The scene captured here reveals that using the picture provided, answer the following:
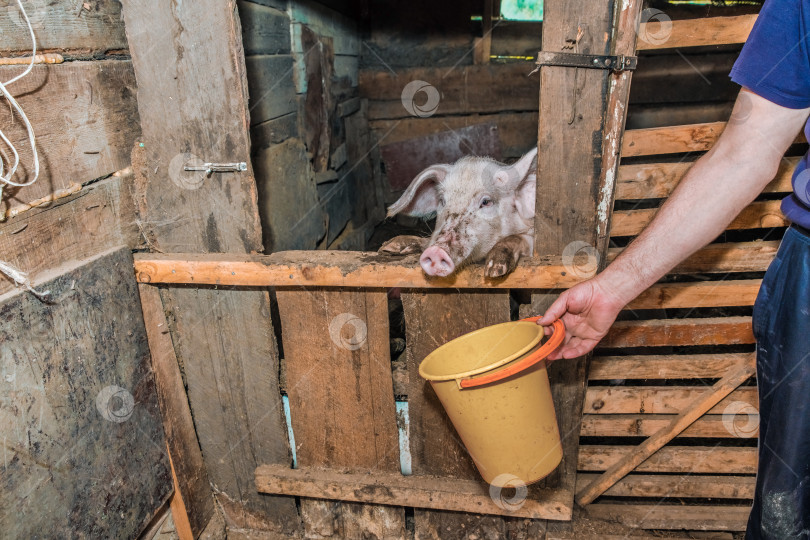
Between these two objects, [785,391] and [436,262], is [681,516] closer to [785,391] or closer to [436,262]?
[785,391]

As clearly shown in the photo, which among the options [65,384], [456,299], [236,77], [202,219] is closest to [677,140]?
[456,299]

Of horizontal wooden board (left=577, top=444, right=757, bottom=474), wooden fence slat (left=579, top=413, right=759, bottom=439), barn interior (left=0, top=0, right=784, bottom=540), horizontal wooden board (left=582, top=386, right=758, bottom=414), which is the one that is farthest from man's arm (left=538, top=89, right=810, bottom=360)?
horizontal wooden board (left=577, top=444, right=757, bottom=474)

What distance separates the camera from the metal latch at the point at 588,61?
1.69 metres

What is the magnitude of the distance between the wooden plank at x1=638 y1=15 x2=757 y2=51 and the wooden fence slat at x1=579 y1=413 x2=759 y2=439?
155cm

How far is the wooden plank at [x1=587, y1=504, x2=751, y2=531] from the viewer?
8.36ft

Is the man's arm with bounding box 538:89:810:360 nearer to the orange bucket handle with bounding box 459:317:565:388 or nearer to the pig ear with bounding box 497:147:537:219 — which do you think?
the orange bucket handle with bounding box 459:317:565:388

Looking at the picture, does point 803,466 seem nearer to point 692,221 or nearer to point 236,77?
point 692,221

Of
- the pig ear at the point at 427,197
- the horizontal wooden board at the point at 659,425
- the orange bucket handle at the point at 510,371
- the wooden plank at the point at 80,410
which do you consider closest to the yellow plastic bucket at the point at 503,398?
the orange bucket handle at the point at 510,371

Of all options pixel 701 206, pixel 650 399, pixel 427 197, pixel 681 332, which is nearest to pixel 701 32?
pixel 701 206

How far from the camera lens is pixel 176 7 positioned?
6.17 feet

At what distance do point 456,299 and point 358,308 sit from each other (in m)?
0.38

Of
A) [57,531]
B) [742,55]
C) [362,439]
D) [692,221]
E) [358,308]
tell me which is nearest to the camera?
[742,55]

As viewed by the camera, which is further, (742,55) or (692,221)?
(692,221)

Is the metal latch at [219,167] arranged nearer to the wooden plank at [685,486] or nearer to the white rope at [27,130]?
the white rope at [27,130]
